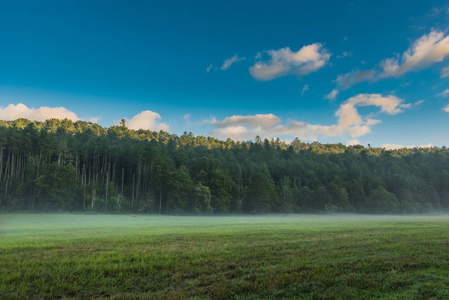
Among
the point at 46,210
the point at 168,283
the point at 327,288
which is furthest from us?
the point at 46,210

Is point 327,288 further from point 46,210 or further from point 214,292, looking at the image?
point 46,210

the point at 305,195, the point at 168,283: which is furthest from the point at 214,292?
the point at 305,195

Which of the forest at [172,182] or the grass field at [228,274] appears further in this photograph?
the forest at [172,182]

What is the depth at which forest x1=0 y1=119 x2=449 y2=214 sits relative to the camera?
7000 cm

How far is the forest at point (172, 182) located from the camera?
230 feet

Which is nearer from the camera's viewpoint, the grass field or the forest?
the grass field

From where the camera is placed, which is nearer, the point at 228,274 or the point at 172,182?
the point at 228,274

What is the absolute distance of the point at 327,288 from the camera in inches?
225

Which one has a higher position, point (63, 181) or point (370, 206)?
point (63, 181)

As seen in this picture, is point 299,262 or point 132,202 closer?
point 299,262

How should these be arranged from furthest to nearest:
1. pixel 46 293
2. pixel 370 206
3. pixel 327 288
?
pixel 370 206, pixel 327 288, pixel 46 293

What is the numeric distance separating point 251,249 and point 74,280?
257 inches

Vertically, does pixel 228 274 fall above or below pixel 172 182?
below

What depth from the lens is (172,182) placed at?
80438 millimetres
